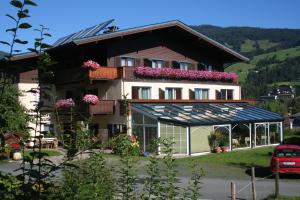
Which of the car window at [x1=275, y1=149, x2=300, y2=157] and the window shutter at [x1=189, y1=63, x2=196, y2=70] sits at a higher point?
the window shutter at [x1=189, y1=63, x2=196, y2=70]

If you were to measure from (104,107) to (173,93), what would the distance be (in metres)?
6.22

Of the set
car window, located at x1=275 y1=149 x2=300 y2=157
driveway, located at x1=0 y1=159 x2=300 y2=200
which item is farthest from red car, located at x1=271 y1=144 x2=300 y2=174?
driveway, located at x1=0 y1=159 x2=300 y2=200

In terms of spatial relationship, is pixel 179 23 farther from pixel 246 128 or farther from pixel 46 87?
pixel 46 87

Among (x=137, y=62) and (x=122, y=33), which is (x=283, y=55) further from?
(x=122, y=33)

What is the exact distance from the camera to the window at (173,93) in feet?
115

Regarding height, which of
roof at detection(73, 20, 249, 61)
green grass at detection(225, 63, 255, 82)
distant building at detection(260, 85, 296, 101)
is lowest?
roof at detection(73, 20, 249, 61)

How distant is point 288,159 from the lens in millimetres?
19031

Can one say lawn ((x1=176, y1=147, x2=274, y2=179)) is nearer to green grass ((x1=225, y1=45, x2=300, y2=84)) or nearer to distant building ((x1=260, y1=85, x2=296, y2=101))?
distant building ((x1=260, y1=85, x2=296, y2=101))

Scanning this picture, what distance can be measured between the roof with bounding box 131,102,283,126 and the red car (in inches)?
389

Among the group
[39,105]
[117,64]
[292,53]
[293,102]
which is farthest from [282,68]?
[39,105]

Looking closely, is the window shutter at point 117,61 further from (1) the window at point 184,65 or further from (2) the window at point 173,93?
(1) the window at point 184,65

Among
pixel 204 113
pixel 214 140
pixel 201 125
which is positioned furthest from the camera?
pixel 204 113

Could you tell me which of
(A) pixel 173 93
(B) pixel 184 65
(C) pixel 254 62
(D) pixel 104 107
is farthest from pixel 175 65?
(C) pixel 254 62

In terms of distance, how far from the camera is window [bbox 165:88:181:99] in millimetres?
35031
